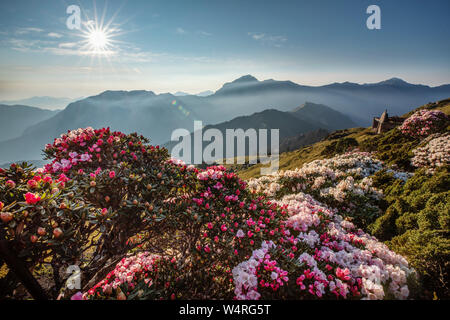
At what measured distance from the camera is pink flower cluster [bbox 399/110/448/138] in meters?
18.9

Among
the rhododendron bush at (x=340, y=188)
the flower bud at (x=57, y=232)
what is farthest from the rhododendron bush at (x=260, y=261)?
the rhododendron bush at (x=340, y=188)

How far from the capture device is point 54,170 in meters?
5.13

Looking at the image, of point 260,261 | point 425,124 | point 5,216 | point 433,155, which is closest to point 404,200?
point 433,155

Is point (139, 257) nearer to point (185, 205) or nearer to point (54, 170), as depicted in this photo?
point (185, 205)

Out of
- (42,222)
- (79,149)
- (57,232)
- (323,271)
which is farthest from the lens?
(79,149)

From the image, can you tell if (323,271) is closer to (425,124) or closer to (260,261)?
(260,261)

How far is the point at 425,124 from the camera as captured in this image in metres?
19.6

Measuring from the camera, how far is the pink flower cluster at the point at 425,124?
744 inches

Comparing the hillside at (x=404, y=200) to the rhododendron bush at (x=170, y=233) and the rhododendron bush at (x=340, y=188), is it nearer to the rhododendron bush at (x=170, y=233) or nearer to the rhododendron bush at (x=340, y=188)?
the rhododendron bush at (x=340, y=188)

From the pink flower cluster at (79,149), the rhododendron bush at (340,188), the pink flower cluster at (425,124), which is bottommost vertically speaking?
the rhododendron bush at (340,188)

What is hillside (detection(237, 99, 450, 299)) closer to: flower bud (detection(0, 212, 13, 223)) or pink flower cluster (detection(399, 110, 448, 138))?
flower bud (detection(0, 212, 13, 223))

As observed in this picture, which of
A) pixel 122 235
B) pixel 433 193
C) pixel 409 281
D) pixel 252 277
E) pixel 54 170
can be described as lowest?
pixel 409 281
